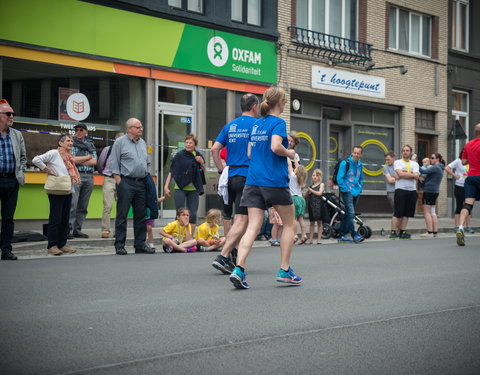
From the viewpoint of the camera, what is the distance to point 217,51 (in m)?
18.4

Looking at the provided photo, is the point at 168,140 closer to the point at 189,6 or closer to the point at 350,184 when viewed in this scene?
the point at 189,6

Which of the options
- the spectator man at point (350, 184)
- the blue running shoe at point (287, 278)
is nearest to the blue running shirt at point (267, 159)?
the blue running shoe at point (287, 278)

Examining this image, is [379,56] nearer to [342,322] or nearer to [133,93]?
[133,93]

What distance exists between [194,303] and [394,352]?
2204 mm

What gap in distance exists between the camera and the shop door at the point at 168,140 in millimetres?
17250

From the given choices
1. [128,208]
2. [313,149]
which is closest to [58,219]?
[128,208]

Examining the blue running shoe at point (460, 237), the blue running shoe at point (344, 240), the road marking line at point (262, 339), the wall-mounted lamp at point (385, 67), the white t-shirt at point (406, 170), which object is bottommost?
the road marking line at point (262, 339)

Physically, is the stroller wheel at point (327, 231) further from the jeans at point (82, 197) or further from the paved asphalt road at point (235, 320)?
the paved asphalt road at point (235, 320)

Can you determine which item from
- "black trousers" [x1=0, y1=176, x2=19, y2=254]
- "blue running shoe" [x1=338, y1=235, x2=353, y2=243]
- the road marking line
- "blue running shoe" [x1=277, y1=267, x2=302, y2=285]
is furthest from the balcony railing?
the road marking line

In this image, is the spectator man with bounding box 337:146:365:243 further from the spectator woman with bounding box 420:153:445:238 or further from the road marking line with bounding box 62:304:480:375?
the road marking line with bounding box 62:304:480:375

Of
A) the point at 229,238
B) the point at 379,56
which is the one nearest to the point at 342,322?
the point at 229,238

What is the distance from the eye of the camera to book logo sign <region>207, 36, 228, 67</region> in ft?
59.9

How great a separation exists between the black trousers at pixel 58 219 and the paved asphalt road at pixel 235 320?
1.36m

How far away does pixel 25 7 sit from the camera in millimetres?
14836
